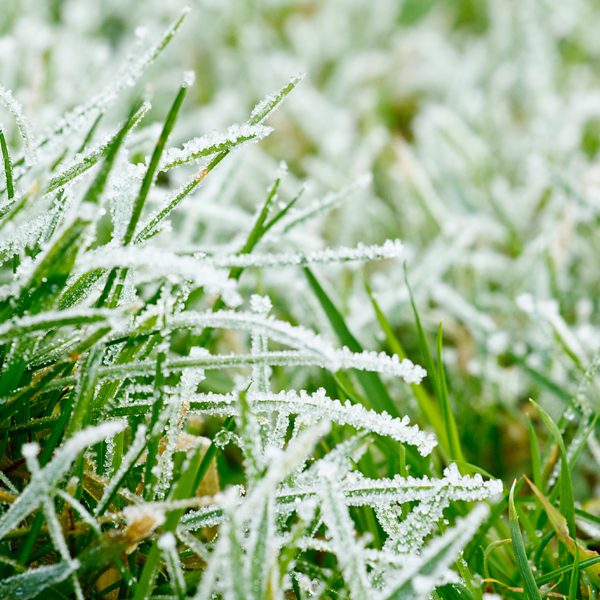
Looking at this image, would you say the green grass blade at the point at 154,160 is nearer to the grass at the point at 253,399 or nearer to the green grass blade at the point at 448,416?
the grass at the point at 253,399

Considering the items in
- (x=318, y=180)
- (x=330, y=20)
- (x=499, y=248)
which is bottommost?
(x=499, y=248)

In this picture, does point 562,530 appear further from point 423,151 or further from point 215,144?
point 423,151

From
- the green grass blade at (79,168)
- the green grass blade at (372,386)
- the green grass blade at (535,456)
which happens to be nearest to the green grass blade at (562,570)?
the green grass blade at (535,456)

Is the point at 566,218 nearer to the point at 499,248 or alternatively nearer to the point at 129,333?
the point at 499,248

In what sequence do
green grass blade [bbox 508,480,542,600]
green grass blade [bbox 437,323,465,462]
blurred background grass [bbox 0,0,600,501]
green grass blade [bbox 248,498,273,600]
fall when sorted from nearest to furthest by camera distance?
green grass blade [bbox 248,498,273,600], green grass blade [bbox 508,480,542,600], green grass blade [bbox 437,323,465,462], blurred background grass [bbox 0,0,600,501]

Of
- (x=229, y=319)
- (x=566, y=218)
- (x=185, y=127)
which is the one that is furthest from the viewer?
(x=185, y=127)

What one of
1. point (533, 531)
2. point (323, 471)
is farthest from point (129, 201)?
point (533, 531)

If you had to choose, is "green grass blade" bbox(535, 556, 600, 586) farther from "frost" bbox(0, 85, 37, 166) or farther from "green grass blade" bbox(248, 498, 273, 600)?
"frost" bbox(0, 85, 37, 166)

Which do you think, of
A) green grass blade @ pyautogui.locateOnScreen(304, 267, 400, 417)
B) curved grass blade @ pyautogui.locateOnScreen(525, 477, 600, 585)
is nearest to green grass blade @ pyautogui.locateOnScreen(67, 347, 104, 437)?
green grass blade @ pyautogui.locateOnScreen(304, 267, 400, 417)
